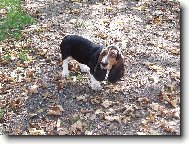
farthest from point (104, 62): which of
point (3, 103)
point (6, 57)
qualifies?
point (6, 57)

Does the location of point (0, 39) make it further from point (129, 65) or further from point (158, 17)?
point (158, 17)

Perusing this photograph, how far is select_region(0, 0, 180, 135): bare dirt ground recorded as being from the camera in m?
6.39

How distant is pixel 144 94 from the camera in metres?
6.95

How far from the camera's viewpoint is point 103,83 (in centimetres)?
724

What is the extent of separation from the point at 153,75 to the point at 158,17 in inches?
99.5

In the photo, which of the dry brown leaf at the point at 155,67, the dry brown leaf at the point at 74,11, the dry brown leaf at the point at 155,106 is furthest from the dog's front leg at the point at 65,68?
the dry brown leaf at the point at 74,11

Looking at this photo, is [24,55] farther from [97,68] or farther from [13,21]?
[97,68]

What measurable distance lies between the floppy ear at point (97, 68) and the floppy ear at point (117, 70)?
116mm

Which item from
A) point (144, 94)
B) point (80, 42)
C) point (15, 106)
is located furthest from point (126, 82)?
point (15, 106)

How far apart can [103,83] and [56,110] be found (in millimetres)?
1055

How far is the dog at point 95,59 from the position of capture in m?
6.23

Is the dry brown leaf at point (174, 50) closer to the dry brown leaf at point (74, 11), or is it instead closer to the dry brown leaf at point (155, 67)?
the dry brown leaf at point (155, 67)

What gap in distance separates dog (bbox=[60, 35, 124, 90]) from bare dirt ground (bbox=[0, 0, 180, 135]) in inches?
13.1

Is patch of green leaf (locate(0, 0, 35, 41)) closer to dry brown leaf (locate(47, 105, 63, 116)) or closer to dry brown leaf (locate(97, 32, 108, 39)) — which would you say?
dry brown leaf (locate(97, 32, 108, 39))
